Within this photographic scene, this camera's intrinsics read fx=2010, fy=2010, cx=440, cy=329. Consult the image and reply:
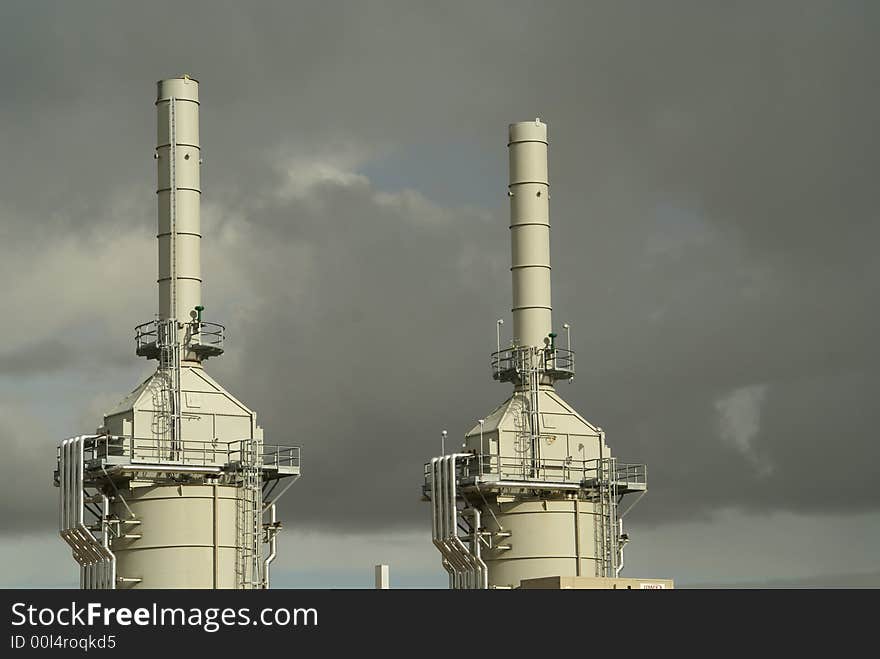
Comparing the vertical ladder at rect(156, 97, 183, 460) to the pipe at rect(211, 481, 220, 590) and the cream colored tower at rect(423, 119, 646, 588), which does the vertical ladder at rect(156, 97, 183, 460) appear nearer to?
the pipe at rect(211, 481, 220, 590)

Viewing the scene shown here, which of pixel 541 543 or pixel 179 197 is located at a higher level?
pixel 179 197

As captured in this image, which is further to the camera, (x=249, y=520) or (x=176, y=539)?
(x=249, y=520)

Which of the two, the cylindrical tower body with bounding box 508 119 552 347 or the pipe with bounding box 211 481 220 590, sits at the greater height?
the cylindrical tower body with bounding box 508 119 552 347

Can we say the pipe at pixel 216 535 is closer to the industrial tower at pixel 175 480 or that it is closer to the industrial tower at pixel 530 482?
the industrial tower at pixel 175 480

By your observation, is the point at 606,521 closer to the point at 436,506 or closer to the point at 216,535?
the point at 436,506

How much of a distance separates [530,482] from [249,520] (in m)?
12.9

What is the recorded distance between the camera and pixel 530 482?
88.2 metres

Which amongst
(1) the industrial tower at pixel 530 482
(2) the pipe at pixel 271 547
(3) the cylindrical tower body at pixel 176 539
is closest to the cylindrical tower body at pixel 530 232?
(1) the industrial tower at pixel 530 482

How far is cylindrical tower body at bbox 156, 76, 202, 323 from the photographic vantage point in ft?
282

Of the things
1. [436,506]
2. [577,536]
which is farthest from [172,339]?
[577,536]

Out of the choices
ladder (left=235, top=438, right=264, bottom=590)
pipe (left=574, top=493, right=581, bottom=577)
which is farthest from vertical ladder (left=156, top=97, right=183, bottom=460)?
pipe (left=574, top=493, right=581, bottom=577)

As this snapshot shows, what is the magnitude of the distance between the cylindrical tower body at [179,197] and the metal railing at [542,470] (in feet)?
43.5

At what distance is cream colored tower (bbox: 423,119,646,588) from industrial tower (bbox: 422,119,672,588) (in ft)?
0.14
